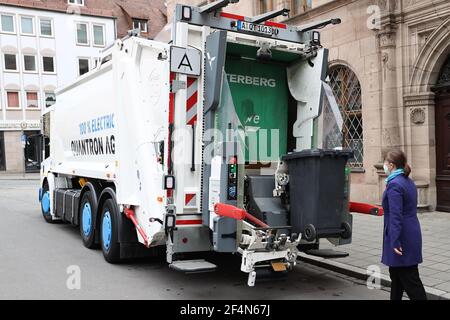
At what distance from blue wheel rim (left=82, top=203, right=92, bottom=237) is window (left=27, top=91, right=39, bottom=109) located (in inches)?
1310

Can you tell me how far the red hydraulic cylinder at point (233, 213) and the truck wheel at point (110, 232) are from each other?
213 cm

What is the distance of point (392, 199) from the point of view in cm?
440

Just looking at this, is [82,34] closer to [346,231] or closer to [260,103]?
[260,103]

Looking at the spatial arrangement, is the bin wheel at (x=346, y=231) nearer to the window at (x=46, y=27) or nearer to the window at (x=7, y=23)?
the window at (x=7, y=23)

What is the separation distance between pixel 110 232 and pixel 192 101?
257 centimetres

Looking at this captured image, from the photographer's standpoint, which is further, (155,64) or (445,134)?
(445,134)

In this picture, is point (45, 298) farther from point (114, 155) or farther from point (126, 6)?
point (126, 6)

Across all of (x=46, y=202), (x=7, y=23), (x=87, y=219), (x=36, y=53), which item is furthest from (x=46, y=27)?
(x=87, y=219)

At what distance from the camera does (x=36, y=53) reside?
1538 inches

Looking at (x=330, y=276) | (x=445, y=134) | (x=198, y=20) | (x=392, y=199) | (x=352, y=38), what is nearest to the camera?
(x=392, y=199)

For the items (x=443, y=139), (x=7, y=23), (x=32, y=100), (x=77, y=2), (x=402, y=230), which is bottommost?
(x=402, y=230)

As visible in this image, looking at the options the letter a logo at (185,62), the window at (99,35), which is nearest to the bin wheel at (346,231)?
the letter a logo at (185,62)

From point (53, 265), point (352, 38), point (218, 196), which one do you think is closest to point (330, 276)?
point (218, 196)
